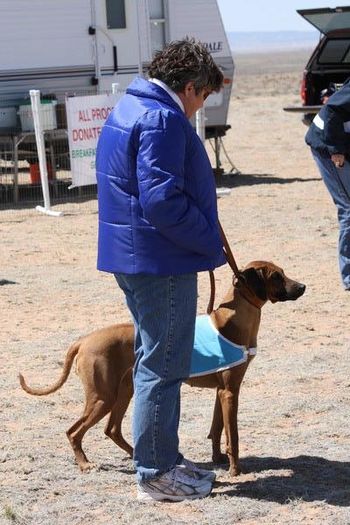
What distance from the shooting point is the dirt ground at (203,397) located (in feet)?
14.1

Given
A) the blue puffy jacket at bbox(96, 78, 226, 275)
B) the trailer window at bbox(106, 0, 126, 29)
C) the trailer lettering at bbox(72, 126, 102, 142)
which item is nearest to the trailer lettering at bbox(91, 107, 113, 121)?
the trailer lettering at bbox(72, 126, 102, 142)

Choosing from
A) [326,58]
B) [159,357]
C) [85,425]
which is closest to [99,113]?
[326,58]

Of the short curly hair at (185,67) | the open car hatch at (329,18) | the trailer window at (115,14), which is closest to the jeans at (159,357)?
the short curly hair at (185,67)

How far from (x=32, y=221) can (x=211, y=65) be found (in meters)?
8.14

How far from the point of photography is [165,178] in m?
3.88

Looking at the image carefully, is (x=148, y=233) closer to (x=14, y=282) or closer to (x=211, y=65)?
(x=211, y=65)

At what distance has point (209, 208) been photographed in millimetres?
4094

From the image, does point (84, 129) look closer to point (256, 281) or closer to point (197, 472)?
point (256, 281)

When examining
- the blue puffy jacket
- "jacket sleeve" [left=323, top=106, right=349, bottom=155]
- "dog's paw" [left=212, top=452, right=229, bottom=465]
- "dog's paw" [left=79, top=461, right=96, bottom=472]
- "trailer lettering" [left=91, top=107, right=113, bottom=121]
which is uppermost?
the blue puffy jacket

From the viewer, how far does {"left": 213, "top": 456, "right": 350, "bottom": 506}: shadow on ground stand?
172 inches

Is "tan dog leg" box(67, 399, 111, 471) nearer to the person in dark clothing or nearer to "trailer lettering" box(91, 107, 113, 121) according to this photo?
the person in dark clothing

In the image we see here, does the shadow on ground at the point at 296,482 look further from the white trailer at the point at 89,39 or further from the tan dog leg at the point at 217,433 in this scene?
the white trailer at the point at 89,39

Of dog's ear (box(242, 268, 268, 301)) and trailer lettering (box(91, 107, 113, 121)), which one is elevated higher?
dog's ear (box(242, 268, 268, 301))

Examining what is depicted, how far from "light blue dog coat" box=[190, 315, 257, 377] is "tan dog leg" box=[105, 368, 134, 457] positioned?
29 cm
